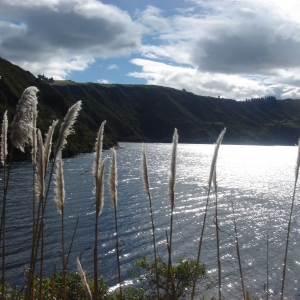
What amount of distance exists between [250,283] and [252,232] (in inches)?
312

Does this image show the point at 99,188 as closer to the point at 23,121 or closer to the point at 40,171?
the point at 40,171

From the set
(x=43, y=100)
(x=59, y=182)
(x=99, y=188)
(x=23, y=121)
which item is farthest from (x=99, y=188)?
(x=43, y=100)

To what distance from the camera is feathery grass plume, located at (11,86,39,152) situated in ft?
7.94

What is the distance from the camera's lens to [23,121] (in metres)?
2.43

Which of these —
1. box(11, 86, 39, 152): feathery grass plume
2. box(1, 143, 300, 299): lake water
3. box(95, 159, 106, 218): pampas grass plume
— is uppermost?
box(11, 86, 39, 152): feathery grass plume

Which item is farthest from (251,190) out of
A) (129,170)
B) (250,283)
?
(250,283)

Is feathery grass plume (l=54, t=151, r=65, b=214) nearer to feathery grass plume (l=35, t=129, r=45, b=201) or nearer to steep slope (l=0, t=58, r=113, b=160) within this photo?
feathery grass plume (l=35, t=129, r=45, b=201)

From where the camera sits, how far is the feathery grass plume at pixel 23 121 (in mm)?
2420

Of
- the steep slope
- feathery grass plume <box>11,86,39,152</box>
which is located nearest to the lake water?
feathery grass plume <box>11,86,39,152</box>

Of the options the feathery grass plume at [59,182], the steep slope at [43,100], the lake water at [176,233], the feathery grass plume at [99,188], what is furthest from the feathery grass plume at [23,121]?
the steep slope at [43,100]

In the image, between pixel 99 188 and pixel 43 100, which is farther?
pixel 43 100

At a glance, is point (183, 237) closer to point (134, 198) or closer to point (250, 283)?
point (250, 283)

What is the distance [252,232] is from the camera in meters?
23.5

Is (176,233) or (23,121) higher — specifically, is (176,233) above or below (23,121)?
A: below
